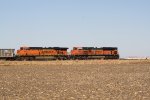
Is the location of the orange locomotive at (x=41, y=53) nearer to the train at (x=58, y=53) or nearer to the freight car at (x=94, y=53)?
the train at (x=58, y=53)

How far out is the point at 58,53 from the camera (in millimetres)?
71125

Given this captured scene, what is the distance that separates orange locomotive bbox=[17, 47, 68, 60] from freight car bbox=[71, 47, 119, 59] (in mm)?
2686

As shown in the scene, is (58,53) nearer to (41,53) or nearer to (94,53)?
(41,53)

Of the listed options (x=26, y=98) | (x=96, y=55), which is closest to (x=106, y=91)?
(x=26, y=98)

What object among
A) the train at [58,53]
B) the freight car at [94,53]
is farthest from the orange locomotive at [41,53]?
the freight car at [94,53]

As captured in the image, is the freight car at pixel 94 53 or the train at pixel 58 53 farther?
the freight car at pixel 94 53

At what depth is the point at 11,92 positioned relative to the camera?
18641 mm

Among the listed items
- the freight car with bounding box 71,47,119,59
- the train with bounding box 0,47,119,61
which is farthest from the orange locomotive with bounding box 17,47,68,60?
the freight car with bounding box 71,47,119,59

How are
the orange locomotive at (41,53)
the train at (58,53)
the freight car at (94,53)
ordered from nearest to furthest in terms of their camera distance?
1. the train at (58,53)
2. the orange locomotive at (41,53)
3. the freight car at (94,53)

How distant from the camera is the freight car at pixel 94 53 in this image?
241 ft

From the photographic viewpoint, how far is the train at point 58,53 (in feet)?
223

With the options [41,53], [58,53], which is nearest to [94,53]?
[58,53]

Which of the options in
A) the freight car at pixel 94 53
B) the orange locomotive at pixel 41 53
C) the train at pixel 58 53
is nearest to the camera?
the train at pixel 58 53

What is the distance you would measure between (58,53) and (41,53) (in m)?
3.25
